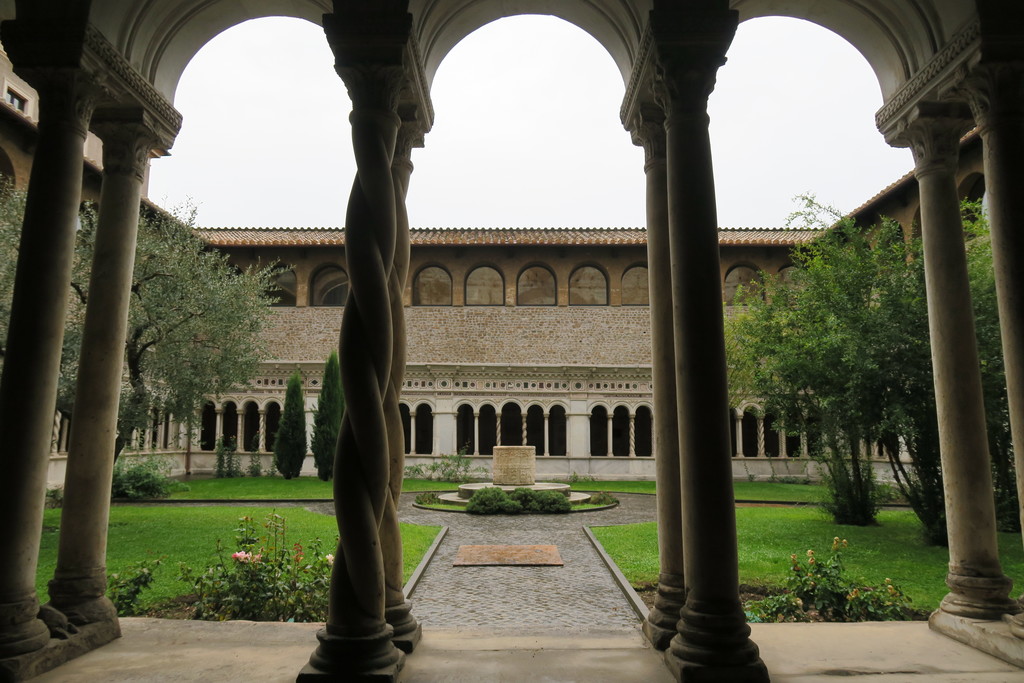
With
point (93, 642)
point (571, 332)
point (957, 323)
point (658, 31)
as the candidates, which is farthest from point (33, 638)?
point (571, 332)

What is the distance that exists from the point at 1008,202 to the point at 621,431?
72.3 ft

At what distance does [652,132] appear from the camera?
A: 469cm

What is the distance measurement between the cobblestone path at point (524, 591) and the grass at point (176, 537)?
63 centimetres

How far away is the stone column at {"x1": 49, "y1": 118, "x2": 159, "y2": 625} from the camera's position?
4.23m

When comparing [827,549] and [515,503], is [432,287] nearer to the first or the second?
[515,503]

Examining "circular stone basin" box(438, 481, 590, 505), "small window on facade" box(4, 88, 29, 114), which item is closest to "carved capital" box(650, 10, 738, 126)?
"circular stone basin" box(438, 481, 590, 505)

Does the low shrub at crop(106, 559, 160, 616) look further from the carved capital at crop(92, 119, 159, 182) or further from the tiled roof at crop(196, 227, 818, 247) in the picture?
the tiled roof at crop(196, 227, 818, 247)

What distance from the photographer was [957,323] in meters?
4.62

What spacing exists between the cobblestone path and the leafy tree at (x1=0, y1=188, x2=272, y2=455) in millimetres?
5487

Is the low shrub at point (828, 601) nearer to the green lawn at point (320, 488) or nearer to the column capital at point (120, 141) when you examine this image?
the column capital at point (120, 141)

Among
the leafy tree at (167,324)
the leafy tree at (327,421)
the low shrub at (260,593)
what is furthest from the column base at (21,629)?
the leafy tree at (327,421)

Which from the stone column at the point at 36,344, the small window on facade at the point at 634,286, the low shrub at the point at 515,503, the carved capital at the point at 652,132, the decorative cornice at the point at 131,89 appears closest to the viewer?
the stone column at the point at 36,344

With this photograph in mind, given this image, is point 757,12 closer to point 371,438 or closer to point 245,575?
point 371,438

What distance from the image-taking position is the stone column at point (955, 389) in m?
4.31
